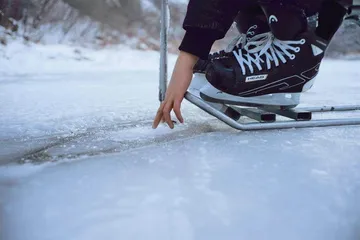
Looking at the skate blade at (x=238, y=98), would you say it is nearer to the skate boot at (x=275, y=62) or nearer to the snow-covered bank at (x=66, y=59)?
the skate boot at (x=275, y=62)

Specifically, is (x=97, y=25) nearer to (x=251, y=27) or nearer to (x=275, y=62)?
(x=251, y=27)

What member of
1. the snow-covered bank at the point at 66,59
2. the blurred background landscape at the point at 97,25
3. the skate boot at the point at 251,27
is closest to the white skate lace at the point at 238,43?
the skate boot at the point at 251,27

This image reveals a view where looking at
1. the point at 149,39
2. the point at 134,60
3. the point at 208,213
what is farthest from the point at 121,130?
the point at 149,39

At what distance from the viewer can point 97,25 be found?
362 cm

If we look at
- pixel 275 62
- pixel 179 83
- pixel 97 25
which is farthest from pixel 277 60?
pixel 97 25

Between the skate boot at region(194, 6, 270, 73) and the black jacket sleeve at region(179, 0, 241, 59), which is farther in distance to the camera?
the skate boot at region(194, 6, 270, 73)

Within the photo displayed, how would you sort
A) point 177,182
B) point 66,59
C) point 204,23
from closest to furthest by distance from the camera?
point 177,182 < point 204,23 < point 66,59

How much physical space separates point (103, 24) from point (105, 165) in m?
3.41

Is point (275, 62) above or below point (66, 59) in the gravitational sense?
above

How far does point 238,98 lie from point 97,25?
3.18 metres

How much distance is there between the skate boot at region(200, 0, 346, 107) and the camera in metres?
0.69

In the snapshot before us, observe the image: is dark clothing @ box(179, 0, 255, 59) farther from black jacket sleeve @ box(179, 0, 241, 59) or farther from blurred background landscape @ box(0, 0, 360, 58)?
blurred background landscape @ box(0, 0, 360, 58)

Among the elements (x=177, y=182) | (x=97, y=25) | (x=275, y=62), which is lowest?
(x=177, y=182)

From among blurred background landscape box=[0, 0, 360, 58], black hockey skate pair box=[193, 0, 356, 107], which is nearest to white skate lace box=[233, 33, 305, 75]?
black hockey skate pair box=[193, 0, 356, 107]
